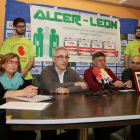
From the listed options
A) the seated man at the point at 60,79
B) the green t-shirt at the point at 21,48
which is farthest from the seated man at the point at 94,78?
the green t-shirt at the point at 21,48

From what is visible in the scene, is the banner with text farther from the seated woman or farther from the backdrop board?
the seated woman

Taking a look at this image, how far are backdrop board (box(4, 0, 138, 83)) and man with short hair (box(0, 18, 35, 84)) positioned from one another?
0.77 feet

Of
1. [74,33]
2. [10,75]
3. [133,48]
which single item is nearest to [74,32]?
[74,33]

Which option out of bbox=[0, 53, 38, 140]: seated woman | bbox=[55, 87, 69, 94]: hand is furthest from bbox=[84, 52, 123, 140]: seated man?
bbox=[0, 53, 38, 140]: seated woman

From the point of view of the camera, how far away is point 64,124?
2.72 feet

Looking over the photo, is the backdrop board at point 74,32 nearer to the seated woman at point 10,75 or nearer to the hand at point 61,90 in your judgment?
the seated woman at point 10,75

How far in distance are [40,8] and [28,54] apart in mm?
986

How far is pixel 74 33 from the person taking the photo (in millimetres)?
3514

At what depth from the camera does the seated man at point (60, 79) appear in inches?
72.1

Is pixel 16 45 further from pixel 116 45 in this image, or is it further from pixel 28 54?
pixel 116 45

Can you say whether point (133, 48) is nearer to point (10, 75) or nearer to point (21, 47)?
point (21, 47)

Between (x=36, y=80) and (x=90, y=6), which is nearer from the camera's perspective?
(x=36, y=80)

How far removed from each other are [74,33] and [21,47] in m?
1.22

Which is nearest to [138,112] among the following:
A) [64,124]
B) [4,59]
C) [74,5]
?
[64,124]
